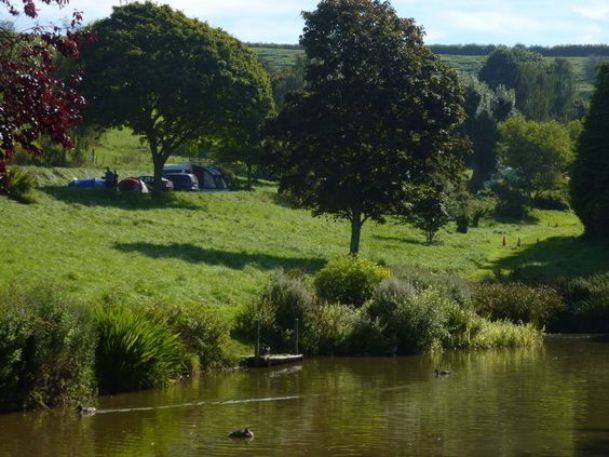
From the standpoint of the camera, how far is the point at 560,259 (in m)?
58.2

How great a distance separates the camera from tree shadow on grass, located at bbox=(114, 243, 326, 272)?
1690 inches

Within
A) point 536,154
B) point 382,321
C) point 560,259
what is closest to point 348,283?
point 382,321

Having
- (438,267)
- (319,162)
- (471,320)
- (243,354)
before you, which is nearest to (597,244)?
(438,267)

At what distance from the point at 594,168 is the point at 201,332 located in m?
42.0

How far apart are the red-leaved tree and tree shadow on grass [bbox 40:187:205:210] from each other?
43129 millimetres

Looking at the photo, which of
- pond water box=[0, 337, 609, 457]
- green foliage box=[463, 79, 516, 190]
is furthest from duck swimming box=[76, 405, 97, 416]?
green foliage box=[463, 79, 516, 190]

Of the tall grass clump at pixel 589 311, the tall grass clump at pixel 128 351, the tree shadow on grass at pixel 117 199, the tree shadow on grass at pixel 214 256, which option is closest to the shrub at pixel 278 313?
the tall grass clump at pixel 128 351

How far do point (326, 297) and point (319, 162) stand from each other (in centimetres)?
1606

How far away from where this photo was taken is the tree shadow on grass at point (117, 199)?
54.8 metres

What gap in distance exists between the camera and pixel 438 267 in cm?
5281

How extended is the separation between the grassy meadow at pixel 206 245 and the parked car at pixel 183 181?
16.6 ft

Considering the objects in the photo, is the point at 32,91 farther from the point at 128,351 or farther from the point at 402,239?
the point at 402,239

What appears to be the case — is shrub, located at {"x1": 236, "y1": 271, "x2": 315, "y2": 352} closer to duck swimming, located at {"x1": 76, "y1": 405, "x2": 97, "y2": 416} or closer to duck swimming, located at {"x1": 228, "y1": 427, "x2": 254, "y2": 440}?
duck swimming, located at {"x1": 76, "y1": 405, "x2": 97, "y2": 416}

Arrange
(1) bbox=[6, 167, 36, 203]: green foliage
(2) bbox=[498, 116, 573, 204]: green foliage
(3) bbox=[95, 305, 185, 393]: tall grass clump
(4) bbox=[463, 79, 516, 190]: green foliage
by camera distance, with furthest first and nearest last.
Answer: (4) bbox=[463, 79, 516, 190]: green foliage
(2) bbox=[498, 116, 573, 204]: green foliage
(1) bbox=[6, 167, 36, 203]: green foliage
(3) bbox=[95, 305, 185, 393]: tall grass clump
